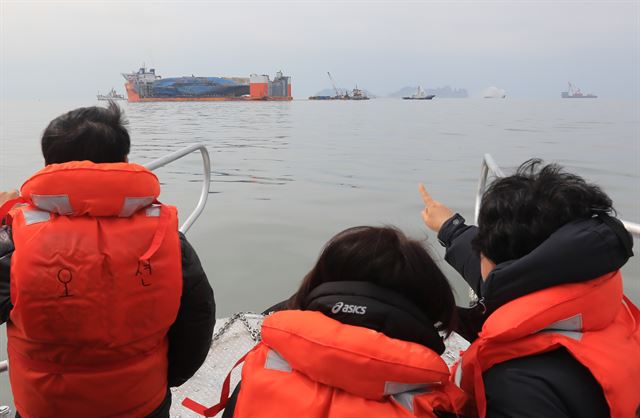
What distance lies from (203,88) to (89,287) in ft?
237

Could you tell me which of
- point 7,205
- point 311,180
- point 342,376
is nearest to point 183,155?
point 7,205

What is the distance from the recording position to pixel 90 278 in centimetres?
128

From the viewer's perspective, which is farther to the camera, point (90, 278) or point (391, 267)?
point (90, 278)

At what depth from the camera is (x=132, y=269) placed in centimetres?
132

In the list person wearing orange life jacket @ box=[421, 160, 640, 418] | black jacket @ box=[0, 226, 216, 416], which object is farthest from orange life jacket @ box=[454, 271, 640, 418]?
black jacket @ box=[0, 226, 216, 416]

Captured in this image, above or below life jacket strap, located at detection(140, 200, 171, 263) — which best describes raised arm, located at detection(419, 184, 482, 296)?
below

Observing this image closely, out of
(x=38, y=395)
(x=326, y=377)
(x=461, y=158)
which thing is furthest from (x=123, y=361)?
(x=461, y=158)

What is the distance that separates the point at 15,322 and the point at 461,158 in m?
11.3

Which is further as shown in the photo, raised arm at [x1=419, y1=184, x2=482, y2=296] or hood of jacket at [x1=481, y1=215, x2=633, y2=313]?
raised arm at [x1=419, y1=184, x2=482, y2=296]

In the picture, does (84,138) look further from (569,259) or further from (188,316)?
(569,259)

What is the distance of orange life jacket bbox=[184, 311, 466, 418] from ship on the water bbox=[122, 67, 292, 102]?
6991 cm

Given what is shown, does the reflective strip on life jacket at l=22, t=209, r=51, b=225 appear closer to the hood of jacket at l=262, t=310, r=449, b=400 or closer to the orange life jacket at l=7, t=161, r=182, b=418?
the orange life jacket at l=7, t=161, r=182, b=418

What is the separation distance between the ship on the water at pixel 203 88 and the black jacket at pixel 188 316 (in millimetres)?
69299

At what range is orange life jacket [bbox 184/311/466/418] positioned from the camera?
0.94 meters
